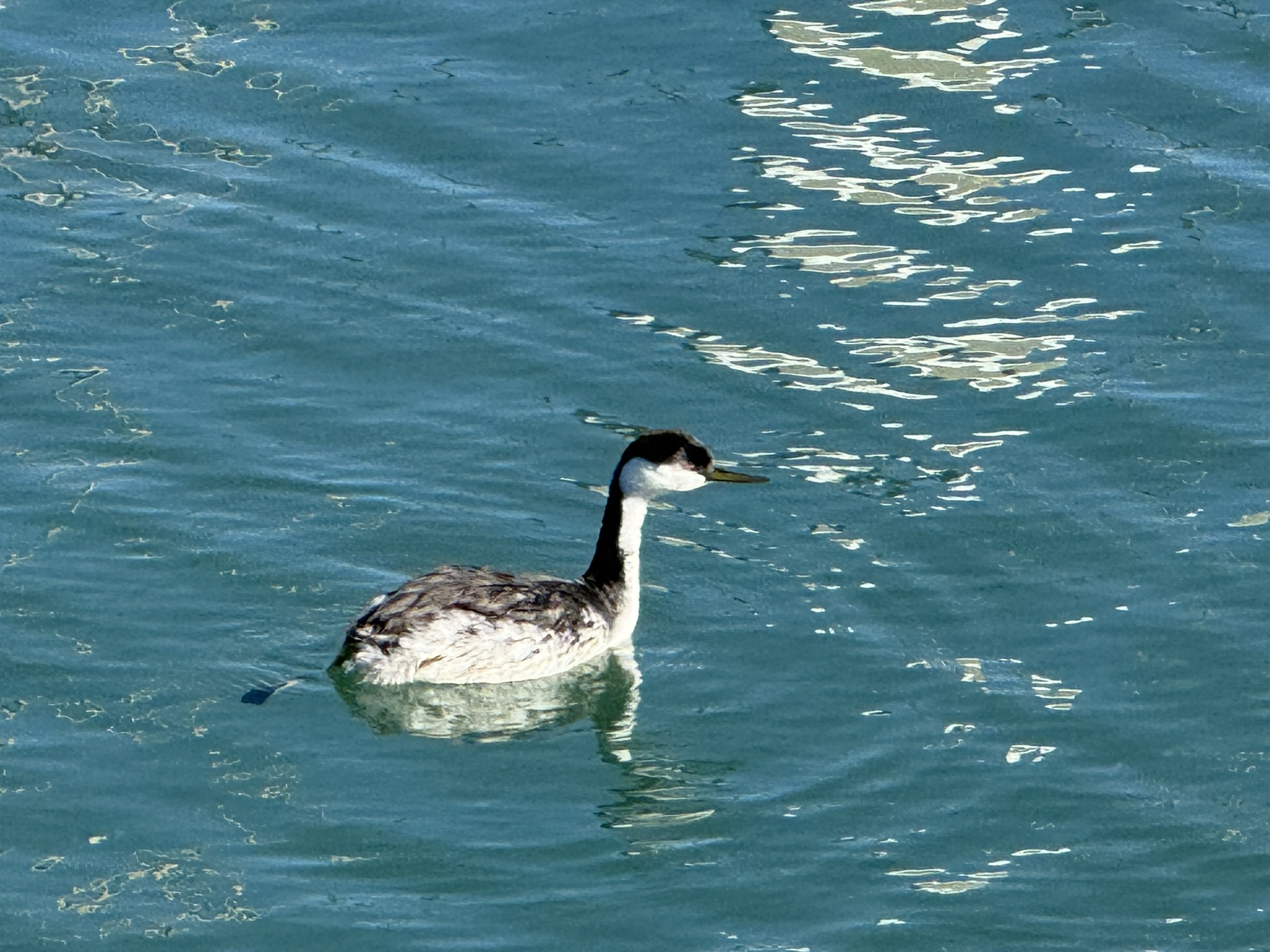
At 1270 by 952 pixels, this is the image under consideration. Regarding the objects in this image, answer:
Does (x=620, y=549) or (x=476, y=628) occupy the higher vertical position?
(x=620, y=549)

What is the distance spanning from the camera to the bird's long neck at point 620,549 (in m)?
12.9

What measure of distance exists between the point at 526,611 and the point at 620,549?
30.5 inches

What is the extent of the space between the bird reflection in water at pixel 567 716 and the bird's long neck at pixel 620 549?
0.35 m

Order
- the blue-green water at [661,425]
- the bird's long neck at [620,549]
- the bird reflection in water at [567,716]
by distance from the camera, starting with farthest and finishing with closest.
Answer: the bird's long neck at [620,549] → the bird reflection in water at [567,716] → the blue-green water at [661,425]

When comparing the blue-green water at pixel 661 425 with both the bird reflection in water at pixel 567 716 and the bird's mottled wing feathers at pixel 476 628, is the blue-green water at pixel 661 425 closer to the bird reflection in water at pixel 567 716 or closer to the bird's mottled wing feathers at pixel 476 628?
the bird reflection in water at pixel 567 716

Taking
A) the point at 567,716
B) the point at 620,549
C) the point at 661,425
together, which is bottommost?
the point at 567,716

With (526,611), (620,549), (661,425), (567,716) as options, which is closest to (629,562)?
(620,549)

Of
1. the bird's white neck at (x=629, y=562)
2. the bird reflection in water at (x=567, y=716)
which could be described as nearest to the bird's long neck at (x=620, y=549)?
the bird's white neck at (x=629, y=562)

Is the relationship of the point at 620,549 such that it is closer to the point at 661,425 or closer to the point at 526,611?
the point at 526,611

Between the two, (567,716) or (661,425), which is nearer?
(567,716)

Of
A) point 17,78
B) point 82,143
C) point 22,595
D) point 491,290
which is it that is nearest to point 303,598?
point 22,595

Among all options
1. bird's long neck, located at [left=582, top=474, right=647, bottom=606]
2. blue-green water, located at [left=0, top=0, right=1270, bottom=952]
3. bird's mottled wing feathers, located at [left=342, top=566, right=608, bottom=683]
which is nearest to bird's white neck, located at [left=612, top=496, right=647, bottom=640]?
bird's long neck, located at [left=582, top=474, right=647, bottom=606]

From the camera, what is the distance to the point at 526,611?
12414 millimetres

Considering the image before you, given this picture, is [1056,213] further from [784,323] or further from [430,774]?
[430,774]
